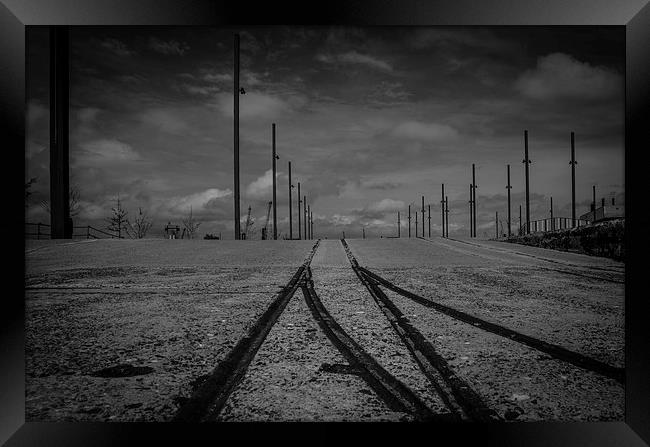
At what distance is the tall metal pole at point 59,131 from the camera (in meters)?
13.7

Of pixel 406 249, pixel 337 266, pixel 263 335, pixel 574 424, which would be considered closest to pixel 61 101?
pixel 337 266

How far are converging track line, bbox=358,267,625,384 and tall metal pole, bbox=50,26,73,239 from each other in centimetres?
1357

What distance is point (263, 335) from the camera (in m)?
4.02

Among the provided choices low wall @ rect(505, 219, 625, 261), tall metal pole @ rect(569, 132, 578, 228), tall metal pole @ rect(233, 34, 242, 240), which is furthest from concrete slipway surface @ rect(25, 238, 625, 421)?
tall metal pole @ rect(569, 132, 578, 228)

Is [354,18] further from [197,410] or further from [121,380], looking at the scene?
[121,380]

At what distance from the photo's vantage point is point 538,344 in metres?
3.84

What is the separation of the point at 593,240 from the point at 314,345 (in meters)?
10.7

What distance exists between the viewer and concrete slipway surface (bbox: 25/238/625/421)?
9.26ft

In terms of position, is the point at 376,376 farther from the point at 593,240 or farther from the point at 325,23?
the point at 593,240

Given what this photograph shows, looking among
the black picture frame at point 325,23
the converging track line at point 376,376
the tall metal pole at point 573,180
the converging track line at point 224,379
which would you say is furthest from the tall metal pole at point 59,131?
the tall metal pole at point 573,180

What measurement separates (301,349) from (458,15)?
10.2 ft

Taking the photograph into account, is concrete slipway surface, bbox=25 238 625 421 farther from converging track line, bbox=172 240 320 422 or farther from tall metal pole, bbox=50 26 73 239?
tall metal pole, bbox=50 26 73 239

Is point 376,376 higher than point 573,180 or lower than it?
lower

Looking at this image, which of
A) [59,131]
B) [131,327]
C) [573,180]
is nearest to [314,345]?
[131,327]
